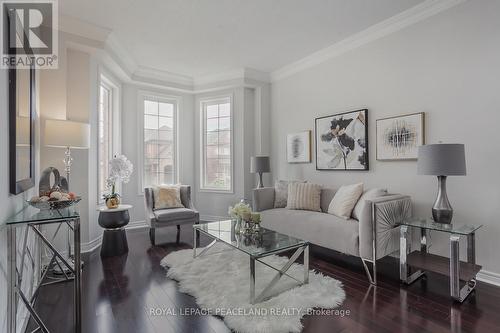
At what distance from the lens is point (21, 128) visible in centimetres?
181

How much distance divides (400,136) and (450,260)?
151 cm

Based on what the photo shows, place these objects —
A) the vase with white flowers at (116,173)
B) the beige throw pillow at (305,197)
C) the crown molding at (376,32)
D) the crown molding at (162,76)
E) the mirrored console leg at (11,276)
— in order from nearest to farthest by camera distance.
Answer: the mirrored console leg at (11,276) → the crown molding at (376,32) → the vase with white flowers at (116,173) → the beige throw pillow at (305,197) → the crown molding at (162,76)

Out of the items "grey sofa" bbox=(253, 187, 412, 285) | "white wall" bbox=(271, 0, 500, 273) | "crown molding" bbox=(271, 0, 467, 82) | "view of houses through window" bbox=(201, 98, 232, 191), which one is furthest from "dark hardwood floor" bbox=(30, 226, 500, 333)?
"crown molding" bbox=(271, 0, 467, 82)

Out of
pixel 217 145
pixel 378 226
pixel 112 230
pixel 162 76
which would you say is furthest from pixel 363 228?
pixel 162 76

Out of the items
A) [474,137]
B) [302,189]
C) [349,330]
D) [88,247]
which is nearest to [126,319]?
[349,330]

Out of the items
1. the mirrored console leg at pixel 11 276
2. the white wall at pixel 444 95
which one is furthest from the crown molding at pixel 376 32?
the mirrored console leg at pixel 11 276

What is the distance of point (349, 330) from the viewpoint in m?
1.82

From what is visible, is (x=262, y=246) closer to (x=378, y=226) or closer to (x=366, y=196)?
(x=378, y=226)

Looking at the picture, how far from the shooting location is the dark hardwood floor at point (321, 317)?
73.7 inches

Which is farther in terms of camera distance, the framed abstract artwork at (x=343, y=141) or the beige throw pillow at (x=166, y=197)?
the beige throw pillow at (x=166, y=197)

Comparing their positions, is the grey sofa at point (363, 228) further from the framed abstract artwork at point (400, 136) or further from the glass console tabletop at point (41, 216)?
the glass console tabletop at point (41, 216)

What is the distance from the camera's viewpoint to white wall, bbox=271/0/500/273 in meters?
2.50

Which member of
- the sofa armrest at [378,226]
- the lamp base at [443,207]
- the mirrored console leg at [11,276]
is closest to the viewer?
the mirrored console leg at [11,276]

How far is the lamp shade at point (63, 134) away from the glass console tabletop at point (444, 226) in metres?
3.45
